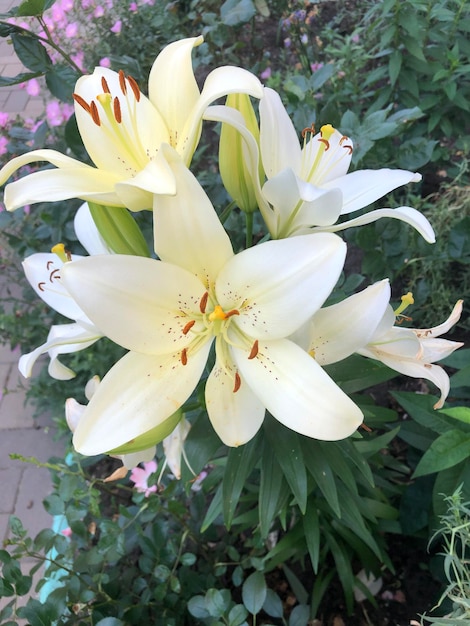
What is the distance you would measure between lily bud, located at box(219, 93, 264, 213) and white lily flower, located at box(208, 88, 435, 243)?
0.01 m

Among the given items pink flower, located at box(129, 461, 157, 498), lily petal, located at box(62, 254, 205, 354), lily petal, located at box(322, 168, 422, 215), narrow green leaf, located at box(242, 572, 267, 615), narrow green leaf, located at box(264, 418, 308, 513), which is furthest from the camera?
pink flower, located at box(129, 461, 157, 498)

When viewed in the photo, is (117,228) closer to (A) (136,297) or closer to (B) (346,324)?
(A) (136,297)

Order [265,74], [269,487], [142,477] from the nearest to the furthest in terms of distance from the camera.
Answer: [269,487] → [142,477] → [265,74]

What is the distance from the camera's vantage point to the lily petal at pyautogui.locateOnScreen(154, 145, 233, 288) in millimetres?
547

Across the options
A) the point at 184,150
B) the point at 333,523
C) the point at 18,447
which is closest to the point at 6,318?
the point at 18,447

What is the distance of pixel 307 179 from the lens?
76cm

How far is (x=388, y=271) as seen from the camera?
4.67 ft

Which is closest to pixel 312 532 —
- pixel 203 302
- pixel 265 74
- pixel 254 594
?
pixel 254 594

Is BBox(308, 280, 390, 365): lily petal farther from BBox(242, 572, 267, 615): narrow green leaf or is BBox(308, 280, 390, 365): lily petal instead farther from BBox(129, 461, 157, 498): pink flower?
BBox(129, 461, 157, 498): pink flower

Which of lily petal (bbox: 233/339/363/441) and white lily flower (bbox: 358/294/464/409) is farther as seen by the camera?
white lily flower (bbox: 358/294/464/409)

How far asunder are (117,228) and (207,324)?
5.9 inches

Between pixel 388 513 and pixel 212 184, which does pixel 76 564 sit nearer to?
pixel 388 513

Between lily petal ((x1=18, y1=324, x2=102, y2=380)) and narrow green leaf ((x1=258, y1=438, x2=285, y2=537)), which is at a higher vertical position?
lily petal ((x1=18, y1=324, x2=102, y2=380))

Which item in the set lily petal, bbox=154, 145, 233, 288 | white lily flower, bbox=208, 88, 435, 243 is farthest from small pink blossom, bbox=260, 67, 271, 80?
lily petal, bbox=154, 145, 233, 288
